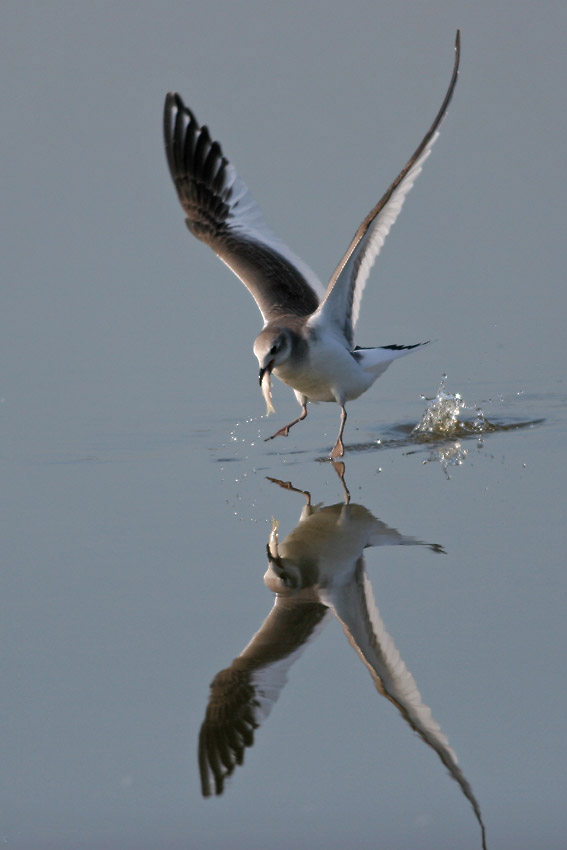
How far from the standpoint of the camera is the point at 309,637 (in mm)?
3785

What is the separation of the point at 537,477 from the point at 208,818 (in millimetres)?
3536

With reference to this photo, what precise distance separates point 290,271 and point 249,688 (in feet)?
15.5

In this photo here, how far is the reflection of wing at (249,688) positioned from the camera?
3.05 meters

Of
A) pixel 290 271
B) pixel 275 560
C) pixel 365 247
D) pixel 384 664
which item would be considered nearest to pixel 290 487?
pixel 275 560

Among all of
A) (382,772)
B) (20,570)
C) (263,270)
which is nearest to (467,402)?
(263,270)

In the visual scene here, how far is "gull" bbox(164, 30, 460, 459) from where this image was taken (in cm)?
634

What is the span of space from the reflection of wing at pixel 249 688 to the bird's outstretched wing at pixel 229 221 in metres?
3.73

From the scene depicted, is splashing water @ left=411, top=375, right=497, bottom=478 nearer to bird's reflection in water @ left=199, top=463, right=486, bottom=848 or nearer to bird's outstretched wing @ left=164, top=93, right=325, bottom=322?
bird's outstretched wing @ left=164, top=93, right=325, bottom=322

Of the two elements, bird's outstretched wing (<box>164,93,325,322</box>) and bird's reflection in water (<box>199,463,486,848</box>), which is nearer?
bird's reflection in water (<box>199,463,486,848</box>)

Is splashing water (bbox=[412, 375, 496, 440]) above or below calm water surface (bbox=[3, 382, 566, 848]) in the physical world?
above

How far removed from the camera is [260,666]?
3.55 m

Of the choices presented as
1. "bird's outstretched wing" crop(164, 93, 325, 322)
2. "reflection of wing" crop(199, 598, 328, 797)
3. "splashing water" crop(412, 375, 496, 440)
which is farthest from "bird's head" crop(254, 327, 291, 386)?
"reflection of wing" crop(199, 598, 328, 797)

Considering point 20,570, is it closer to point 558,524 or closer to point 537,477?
point 558,524

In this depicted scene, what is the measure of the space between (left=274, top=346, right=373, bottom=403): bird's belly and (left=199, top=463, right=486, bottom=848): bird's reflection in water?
1.44 meters
